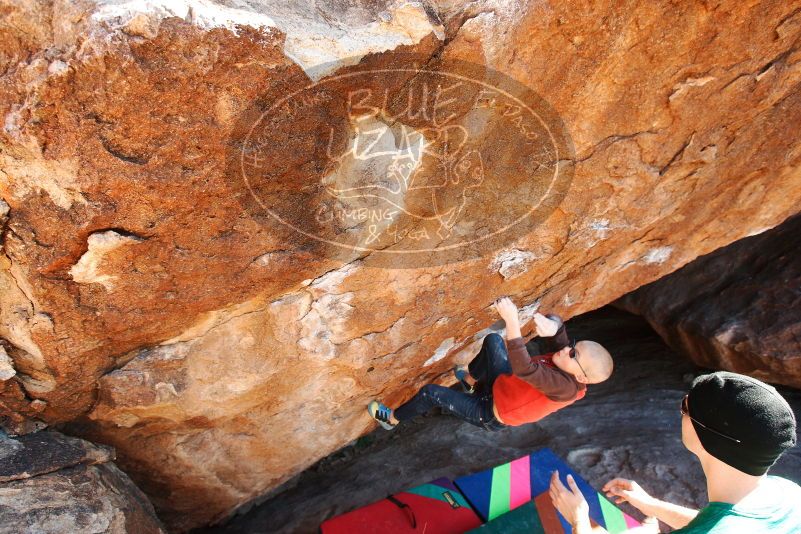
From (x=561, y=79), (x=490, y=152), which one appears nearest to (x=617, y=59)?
(x=561, y=79)

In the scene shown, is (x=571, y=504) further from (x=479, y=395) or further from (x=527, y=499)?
(x=527, y=499)

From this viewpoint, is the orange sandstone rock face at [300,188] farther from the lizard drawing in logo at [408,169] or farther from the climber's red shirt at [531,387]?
the climber's red shirt at [531,387]

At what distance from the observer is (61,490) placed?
1.88 metres

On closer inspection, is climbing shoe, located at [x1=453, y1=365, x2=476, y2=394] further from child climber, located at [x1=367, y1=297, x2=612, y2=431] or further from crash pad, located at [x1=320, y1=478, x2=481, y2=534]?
crash pad, located at [x1=320, y1=478, x2=481, y2=534]

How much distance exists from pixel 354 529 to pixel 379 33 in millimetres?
2077

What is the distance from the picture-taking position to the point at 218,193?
1549mm

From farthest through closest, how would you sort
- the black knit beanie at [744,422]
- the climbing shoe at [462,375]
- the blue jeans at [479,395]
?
the climbing shoe at [462,375] → the blue jeans at [479,395] → the black knit beanie at [744,422]

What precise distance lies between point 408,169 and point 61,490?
5.63 feet

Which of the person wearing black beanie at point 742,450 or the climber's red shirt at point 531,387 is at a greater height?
the person wearing black beanie at point 742,450

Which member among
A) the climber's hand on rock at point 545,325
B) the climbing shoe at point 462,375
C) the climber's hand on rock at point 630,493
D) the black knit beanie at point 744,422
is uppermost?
the black knit beanie at point 744,422

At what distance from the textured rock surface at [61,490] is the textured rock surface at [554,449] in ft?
3.85

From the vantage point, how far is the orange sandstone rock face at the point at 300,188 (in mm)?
1279

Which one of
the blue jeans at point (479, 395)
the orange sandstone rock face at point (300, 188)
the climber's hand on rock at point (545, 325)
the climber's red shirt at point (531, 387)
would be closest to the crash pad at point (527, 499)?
the blue jeans at point (479, 395)

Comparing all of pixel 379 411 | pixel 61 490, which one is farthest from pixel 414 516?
pixel 61 490
